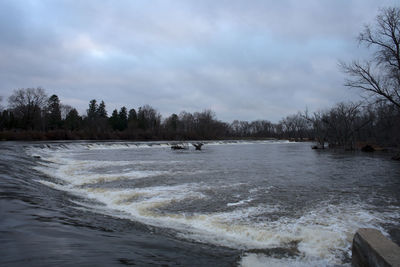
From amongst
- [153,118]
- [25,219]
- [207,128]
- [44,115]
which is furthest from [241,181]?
[153,118]

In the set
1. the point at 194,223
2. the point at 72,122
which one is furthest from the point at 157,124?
the point at 194,223

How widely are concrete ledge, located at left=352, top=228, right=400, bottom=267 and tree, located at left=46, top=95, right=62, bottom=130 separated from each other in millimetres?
89592

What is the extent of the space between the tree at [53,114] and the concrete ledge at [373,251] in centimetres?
8959

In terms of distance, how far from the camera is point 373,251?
3.86m

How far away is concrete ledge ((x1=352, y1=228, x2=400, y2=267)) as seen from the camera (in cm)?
350

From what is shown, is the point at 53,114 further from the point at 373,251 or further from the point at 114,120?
the point at 373,251

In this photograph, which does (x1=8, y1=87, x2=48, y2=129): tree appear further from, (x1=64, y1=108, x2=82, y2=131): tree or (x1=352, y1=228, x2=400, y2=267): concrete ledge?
(x1=352, y1=228, x2=400, y2=267): concrete ledge

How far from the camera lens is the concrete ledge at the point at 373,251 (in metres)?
3.50

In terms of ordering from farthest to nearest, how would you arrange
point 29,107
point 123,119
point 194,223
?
point 123,119, point 29,107, point 194,223

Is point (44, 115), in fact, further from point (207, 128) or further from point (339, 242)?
point (339, 242)

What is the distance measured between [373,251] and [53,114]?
9739 centimetres

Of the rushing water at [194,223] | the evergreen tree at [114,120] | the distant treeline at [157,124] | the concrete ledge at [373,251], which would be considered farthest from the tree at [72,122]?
the concrete ledge at [373,251]

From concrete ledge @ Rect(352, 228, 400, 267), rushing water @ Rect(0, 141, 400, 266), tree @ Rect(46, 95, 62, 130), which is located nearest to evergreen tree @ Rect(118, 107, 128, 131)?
tree @ Rect(46, 95, 62, 130)

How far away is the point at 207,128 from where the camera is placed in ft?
350
